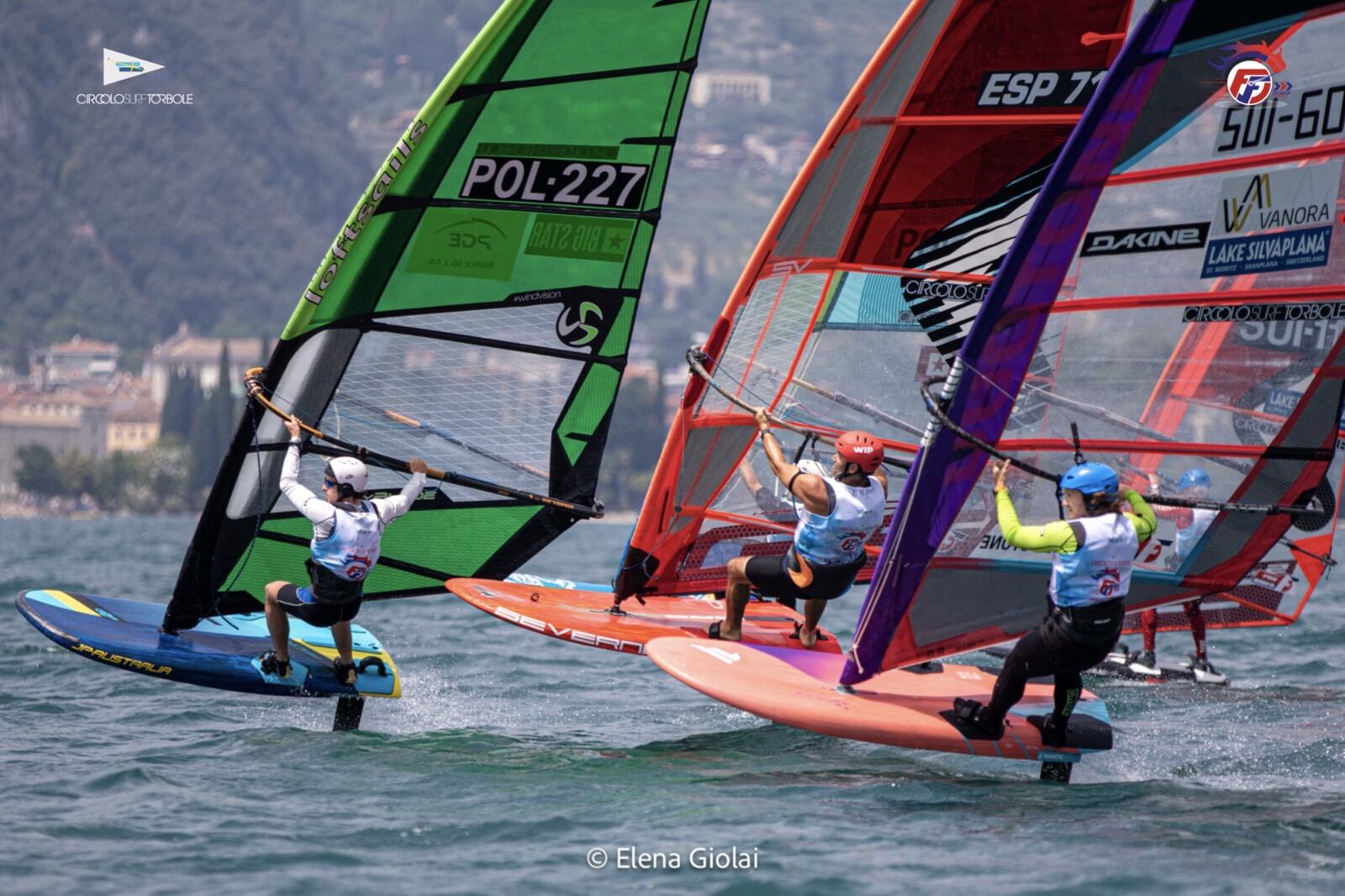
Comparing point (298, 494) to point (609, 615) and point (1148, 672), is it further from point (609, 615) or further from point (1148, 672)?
point (1148, 672)

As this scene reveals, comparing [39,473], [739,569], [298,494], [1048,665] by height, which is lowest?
[39,473]

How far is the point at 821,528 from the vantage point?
30.1ft

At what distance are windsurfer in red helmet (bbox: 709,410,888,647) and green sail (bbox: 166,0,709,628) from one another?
1.61m

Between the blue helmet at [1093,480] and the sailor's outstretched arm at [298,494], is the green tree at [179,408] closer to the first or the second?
the sailor's outstretched arm at [298,494]

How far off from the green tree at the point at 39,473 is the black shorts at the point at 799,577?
11601 centimetres

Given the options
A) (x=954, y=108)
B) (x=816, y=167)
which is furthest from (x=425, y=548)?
(x=954, y=108)

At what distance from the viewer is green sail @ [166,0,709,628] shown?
988 cm

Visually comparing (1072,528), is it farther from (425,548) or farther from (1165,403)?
(425,548)

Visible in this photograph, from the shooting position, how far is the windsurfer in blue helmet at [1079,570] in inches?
299

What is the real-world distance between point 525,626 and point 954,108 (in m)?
4.28

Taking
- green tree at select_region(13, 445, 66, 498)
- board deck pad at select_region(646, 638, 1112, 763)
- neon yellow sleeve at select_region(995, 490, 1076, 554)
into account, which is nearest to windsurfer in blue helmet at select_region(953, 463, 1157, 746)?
neon yellow sleeve at select_region(995, 490, 1076, 554)

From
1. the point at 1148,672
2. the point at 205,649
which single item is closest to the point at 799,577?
the point at 205,649

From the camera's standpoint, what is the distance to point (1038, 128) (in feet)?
34.2

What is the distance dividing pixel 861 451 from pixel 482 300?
8.97ft
